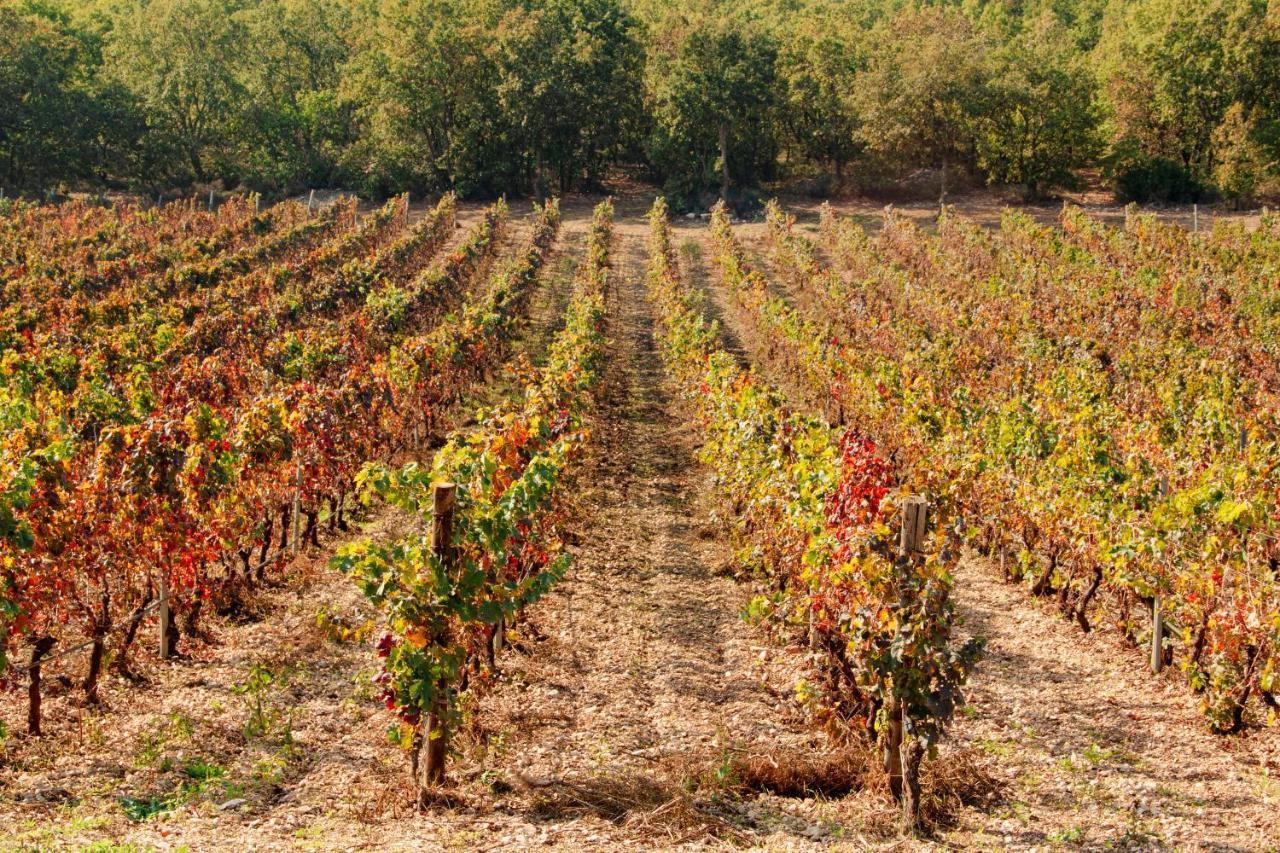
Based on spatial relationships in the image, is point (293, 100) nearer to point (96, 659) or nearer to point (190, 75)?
point (190, 75)

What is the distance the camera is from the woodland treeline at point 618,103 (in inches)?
1624

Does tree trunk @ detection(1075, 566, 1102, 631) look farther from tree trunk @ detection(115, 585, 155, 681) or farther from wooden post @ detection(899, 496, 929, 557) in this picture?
tree trunk @ detection(115, 585, 155, 681)

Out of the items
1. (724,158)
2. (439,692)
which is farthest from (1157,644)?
(724,158)

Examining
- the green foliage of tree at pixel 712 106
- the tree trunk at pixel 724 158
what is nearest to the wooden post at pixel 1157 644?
the tree trunk at pixel 724 158

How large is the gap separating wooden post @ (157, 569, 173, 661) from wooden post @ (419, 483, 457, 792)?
3.00 m

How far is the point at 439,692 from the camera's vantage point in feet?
19.7

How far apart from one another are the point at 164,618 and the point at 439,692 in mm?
3207

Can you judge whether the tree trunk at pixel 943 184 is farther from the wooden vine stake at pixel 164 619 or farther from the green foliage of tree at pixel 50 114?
the wooden vine stake at pixel 164 619

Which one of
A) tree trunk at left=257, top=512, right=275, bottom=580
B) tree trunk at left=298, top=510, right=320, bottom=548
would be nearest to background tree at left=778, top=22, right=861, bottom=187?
tree trunk at left=298, top=510, right=320, bottom=548

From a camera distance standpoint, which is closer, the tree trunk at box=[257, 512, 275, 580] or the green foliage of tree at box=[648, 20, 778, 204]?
the tree trunk at box=[257, 512, 275, 580]

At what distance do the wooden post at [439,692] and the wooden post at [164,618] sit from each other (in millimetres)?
3004

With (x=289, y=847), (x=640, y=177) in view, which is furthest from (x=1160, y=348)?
(x=640, y=177)

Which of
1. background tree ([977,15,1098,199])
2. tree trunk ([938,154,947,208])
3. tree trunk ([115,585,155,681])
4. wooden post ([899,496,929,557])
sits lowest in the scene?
tree trunk ([115,585,155,681])

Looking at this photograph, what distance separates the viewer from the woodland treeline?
135 feet
